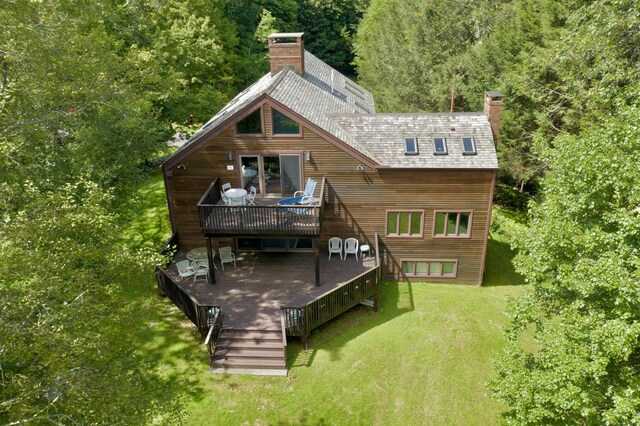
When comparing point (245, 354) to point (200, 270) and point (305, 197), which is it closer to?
point (200, 270)

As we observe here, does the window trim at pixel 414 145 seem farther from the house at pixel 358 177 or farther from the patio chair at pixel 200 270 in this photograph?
the patio chair at pixel 200 270

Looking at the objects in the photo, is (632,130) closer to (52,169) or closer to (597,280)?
(597,280)

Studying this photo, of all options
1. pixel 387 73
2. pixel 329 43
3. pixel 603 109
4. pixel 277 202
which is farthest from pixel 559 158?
pixel 329 43

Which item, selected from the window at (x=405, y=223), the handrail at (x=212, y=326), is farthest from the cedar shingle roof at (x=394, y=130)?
the handrail at (x=212, y=326)

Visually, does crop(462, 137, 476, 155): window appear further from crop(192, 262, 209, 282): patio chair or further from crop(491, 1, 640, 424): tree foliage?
crop(192, 262, 209, 282): patio chair

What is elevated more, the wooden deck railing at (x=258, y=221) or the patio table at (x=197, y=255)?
the wooden deck railing at (x=258, y=221)

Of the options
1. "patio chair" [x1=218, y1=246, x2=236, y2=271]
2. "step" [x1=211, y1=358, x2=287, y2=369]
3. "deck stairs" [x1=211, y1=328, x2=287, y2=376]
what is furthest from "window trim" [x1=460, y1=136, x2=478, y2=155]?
"step" [x1=211, y1=358, x2=287, y2=369]

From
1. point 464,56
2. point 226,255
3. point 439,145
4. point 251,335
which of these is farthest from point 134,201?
point 464,56
